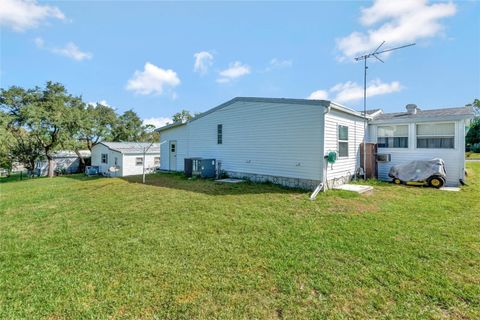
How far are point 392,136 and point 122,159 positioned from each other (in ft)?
57.5

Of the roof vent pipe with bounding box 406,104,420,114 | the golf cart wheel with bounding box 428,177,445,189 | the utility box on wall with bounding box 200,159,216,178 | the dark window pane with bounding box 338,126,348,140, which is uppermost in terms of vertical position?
the roof vent pipe with bounding box 406,104,420,114

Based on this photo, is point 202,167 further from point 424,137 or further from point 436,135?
point 436,135

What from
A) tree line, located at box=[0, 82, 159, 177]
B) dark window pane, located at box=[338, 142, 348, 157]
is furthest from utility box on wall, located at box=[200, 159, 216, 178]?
tree line, located at box=[0, 82, 159, 177]

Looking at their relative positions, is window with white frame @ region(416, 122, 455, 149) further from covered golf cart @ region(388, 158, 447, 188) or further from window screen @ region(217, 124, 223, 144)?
window screen @ region(217, 124, 223, 144)

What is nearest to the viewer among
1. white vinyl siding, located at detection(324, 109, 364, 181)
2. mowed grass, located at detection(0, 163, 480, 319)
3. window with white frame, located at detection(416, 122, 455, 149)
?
mowed grass, located at detection(0, 163, 480, 319)

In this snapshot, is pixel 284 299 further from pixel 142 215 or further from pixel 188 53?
pixel 188 53

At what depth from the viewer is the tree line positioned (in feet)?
59.5

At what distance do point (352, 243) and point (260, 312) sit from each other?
7.53ft

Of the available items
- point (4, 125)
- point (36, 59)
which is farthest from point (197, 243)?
point (4, 125)

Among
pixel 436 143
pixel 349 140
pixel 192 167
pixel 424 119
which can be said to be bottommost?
pixel 192 167

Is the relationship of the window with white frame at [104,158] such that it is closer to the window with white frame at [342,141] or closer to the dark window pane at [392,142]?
the window with white frame at [342,141]

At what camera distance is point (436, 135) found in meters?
9.62

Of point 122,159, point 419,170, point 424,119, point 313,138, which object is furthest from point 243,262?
point 122,159

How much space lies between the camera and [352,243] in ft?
12.5
